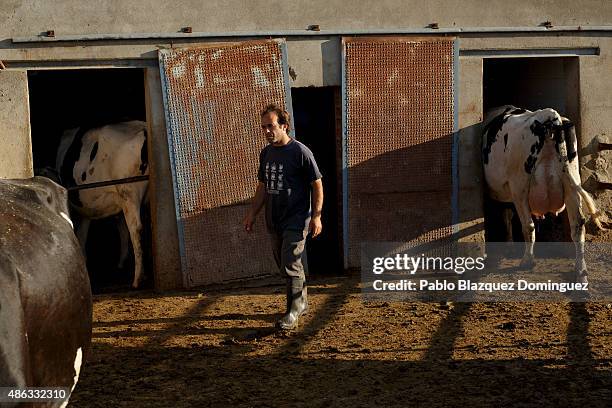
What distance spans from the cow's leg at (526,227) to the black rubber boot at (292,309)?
3622mm

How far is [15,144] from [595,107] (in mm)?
6638

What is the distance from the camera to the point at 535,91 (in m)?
12.7

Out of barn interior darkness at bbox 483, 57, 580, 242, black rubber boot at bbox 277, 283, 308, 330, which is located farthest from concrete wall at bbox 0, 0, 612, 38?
black rubber boot at bbox 277, 283, 308, 330

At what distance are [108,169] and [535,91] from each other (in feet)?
18.5

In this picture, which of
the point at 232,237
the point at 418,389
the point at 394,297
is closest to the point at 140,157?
the point at 232,237

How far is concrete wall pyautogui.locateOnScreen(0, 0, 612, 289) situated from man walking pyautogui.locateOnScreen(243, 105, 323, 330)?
254 centimetres

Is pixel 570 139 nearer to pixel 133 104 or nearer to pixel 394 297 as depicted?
pixel 394 297

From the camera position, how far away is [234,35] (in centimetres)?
1033

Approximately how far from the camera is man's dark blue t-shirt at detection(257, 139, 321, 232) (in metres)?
8.04

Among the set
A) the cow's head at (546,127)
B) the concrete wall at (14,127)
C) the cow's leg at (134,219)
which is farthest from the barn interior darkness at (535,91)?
the concrete wall at (14,127)

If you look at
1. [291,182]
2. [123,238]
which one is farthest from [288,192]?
[123,238]

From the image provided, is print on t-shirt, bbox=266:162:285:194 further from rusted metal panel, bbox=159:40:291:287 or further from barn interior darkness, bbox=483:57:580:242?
barn interior darkness, bbox=483:57:580:242

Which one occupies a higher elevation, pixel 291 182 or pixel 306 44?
pixel 306 44

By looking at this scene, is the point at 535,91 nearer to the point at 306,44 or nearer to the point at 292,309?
the point at 306,44
